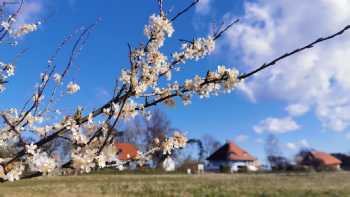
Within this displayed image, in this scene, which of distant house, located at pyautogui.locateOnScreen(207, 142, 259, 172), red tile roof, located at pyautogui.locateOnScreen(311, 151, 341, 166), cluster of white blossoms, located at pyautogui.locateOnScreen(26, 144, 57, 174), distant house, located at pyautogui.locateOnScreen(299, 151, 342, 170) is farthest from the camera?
red tile roof, located at pyautogui.locateOnScreen(311, 151, 341, 166)

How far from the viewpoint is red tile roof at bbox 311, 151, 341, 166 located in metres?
96.6

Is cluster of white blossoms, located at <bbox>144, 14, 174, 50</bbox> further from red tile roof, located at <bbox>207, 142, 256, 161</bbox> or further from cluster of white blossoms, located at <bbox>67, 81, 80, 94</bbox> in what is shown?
red tile roof, located at <bbox>207, 142, 256, 161</bbox>

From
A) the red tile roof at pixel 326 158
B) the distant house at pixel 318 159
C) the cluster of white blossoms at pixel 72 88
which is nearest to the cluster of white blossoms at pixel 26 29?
the cluster of white blossoms at pixel 72 88

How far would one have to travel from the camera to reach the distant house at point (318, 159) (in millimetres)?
91488

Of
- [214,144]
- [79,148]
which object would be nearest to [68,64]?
[79,148]

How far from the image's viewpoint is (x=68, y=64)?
3.21 m

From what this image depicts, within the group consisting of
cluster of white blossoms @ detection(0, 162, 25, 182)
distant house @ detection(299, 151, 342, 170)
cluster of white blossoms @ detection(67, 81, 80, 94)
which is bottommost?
cluster of white blossoms @ detection(0, 162, 25, 182)

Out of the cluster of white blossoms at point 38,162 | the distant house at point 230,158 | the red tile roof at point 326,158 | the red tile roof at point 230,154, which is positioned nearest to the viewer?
the cluster of white blossoms at point 38,162

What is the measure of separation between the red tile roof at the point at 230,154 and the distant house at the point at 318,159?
1008 cm

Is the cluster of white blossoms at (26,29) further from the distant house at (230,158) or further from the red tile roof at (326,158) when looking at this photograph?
the red tile roof at (326,158)

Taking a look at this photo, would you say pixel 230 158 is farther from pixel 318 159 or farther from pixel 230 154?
pixel 318 159

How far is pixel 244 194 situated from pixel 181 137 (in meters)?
19.5

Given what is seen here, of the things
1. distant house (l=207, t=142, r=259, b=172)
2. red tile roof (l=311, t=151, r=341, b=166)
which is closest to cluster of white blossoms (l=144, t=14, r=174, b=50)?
distant house (l=207, t=142, r=259, b=172)

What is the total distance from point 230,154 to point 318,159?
54.2 feet
